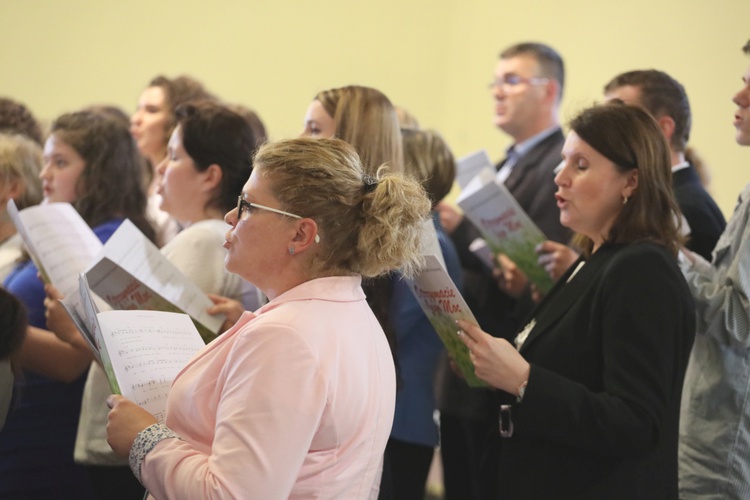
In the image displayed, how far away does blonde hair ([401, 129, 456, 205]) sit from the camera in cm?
305

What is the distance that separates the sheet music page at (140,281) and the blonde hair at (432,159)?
1.02 meters

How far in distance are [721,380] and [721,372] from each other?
21 mm

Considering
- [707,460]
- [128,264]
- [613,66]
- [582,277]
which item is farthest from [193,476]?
[613,66]

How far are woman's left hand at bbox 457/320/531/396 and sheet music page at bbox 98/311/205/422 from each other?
0.64 m

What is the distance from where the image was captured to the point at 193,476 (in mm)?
1390

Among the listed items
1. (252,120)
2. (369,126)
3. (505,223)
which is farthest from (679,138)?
(252,120)

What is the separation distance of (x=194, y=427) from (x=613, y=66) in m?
3.74

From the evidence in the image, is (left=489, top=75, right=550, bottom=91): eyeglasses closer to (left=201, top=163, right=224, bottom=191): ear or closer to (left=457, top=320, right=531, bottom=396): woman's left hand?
(left=201, top=163, right=224, bottom=191): ear

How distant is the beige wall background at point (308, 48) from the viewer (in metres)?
4.94

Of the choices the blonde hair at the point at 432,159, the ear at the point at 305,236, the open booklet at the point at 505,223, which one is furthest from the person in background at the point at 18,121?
the ear at the point at 305,236

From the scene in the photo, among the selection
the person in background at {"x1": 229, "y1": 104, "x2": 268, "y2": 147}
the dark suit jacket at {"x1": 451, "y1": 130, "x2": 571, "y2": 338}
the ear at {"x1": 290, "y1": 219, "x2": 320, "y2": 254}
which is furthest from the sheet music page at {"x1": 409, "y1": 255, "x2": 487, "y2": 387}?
the dark suit jacket at {"x1": 451, "y1": 130, "x2": 571, "y2": 338}

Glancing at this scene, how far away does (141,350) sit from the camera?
1.71m

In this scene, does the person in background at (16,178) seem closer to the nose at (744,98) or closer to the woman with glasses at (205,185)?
the woman with glasses at (205,185)

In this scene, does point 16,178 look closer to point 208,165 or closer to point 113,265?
point 208,165
